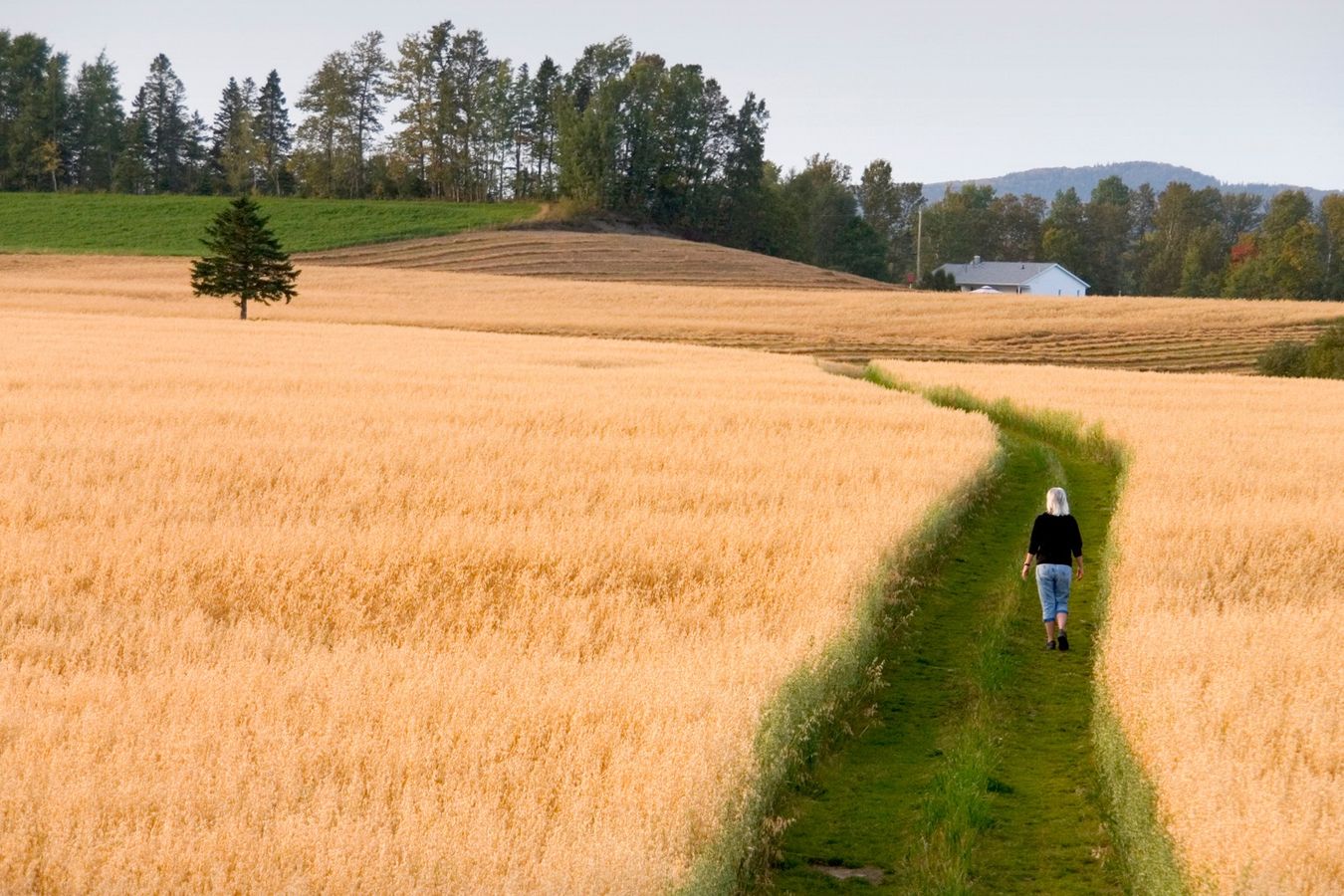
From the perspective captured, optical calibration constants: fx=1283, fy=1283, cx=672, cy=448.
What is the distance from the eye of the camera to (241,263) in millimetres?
55594

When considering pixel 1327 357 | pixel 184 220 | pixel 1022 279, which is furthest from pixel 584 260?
pixel 1327 357

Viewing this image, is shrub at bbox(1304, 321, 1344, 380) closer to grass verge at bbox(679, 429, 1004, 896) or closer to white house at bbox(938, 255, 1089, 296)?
grass verge at bbox(679, 429, 1004, 896)

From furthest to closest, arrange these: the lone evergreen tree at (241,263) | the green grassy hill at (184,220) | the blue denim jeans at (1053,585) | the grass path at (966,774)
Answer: the green grassy hill at (184,220), the lone evergreen tree at (241,263), the blue denim jeans at (1053,585), the grass path at (966,774)

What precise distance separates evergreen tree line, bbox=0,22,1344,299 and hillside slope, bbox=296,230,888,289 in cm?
1441

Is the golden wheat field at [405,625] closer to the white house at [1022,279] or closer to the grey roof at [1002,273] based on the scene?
the white house at [1022,279]

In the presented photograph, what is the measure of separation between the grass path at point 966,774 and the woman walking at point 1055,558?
0.33m

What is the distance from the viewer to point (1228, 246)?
425ft

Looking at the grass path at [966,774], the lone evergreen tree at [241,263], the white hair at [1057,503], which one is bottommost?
the grass path at [966,774]

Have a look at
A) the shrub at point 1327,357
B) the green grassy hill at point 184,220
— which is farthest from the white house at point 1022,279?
the shrub at point 1327,357

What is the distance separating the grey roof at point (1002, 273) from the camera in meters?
122

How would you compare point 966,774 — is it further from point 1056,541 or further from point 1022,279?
point 1022,279

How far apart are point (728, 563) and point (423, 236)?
8961cm

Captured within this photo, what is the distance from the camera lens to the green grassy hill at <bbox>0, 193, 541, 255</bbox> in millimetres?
91125

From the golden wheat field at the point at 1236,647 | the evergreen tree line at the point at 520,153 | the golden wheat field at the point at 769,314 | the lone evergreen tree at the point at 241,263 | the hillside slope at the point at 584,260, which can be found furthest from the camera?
the evergreen tree line at the point at 520,153
